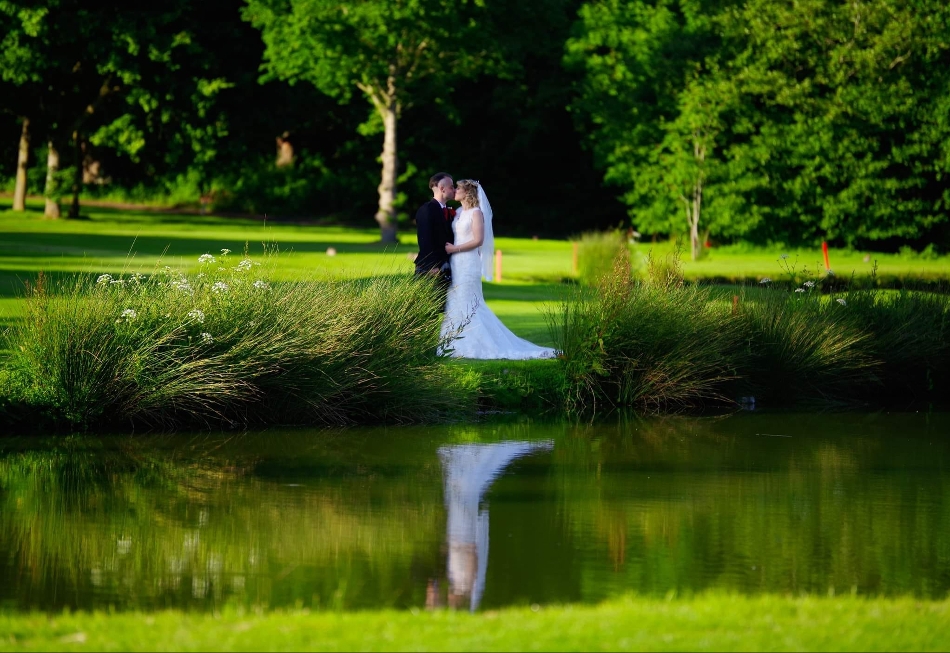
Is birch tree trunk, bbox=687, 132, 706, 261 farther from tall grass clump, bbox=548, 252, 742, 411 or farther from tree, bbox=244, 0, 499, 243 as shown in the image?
tall grass clump, bbox=548, 252, 742, 411

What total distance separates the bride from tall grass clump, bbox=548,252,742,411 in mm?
1206

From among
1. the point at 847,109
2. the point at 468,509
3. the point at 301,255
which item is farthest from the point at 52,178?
the point at 468,509

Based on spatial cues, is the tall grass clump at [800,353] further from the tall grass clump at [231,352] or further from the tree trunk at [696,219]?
the tree trunk at [696,219]

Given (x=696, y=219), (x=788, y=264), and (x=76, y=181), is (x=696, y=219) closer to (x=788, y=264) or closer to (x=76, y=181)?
(x=788, y=264)

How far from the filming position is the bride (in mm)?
16438

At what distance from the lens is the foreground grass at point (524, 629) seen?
241 inches

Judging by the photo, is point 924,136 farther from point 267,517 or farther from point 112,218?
point 267,517

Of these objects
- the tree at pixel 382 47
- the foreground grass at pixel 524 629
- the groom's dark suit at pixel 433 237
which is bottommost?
the foreground grass at pixel 524 629

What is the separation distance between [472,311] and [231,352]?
4287 millimetres

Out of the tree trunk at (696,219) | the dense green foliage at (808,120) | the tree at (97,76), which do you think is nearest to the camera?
the dense green foliage at (808,120)

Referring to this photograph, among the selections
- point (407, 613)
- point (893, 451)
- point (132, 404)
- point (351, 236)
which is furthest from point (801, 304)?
point (351, 236)

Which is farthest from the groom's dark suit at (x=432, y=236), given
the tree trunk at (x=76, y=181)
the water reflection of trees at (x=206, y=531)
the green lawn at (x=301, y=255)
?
the tree trunk at (x=76, y=181)

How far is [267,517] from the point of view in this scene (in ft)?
31.1

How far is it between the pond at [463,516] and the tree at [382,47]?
1113 inches
